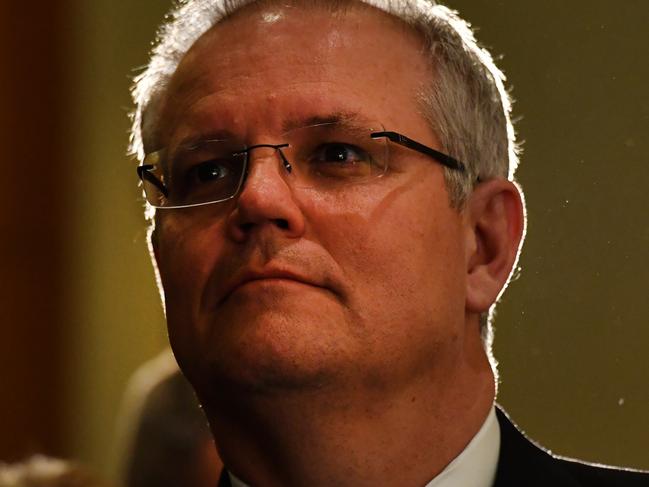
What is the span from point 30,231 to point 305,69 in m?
0.59

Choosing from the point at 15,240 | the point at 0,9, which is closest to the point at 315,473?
the point at 15,240

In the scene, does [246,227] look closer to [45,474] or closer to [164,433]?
→ [164,433]

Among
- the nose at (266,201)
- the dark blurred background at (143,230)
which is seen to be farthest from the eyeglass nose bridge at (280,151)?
the dark blurred background at (143,230)

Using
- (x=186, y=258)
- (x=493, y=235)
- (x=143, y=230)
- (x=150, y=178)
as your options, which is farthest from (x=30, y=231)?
(x=493, y=235)

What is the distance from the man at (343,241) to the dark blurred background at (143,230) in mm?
46

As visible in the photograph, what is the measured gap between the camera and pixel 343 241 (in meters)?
1.20

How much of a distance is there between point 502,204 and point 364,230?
25cm

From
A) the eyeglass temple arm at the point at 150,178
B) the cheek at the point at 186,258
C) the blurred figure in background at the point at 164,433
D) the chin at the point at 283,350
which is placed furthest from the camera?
the blurred figure in background at the point at 164,433

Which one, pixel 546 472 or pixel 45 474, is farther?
pixel 45 474

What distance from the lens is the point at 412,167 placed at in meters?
1.26

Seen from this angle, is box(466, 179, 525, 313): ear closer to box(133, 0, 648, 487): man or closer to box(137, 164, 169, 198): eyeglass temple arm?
box(133, 0, 648, 487): man

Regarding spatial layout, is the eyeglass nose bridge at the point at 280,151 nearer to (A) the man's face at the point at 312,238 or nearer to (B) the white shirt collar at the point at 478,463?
(A) the man's face at the point at 312,238

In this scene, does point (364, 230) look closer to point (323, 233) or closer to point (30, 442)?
point (323, 233)

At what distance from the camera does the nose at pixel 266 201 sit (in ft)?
3.92
